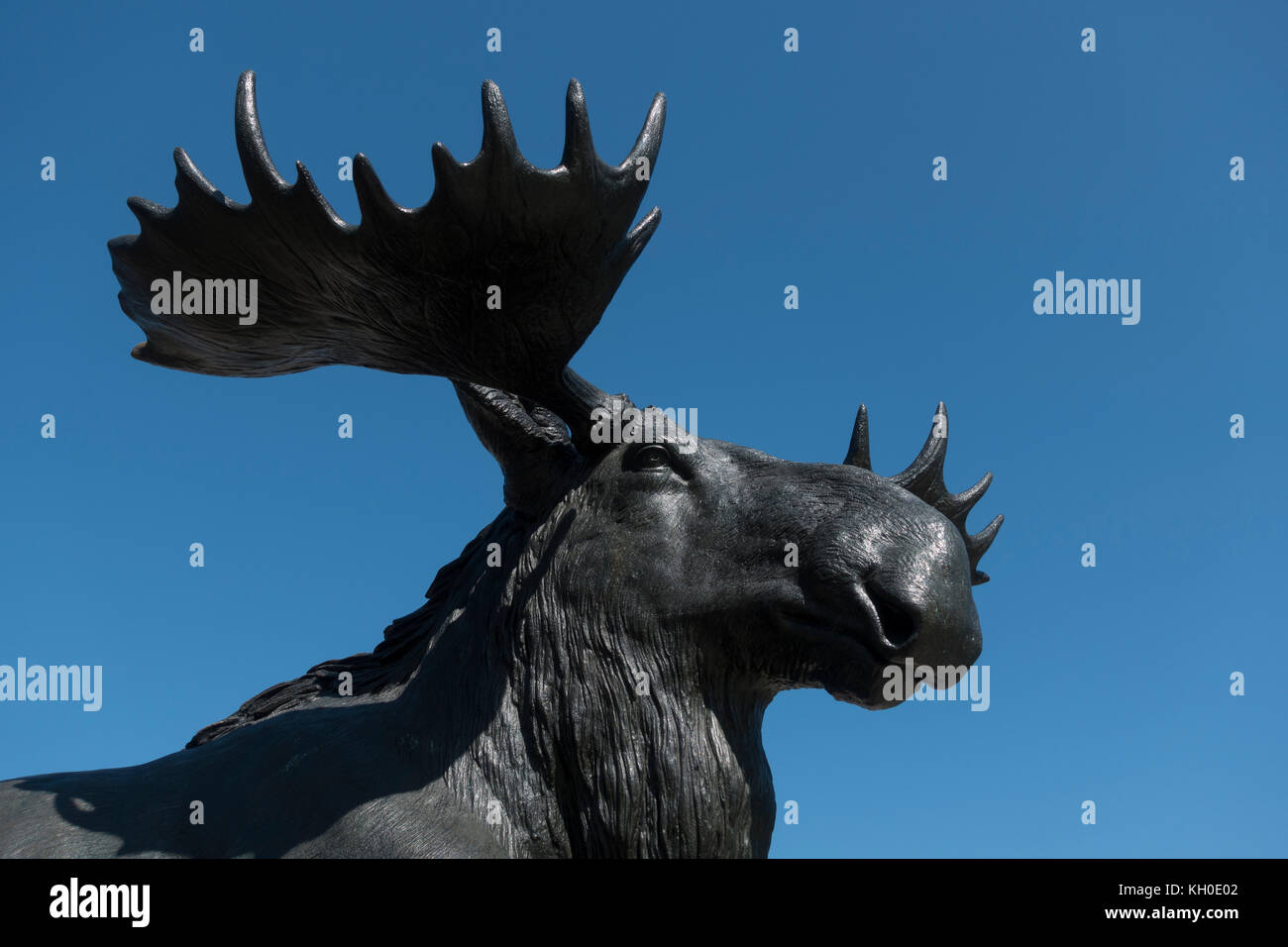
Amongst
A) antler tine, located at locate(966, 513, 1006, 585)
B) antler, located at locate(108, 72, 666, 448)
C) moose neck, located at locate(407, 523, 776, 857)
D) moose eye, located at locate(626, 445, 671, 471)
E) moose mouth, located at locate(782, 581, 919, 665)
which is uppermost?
antler, located at locate(108, 72, 666, 448)

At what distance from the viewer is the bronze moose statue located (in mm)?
4016

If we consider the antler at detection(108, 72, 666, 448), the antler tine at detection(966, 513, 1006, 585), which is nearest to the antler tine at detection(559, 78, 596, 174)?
the antler at detection(108, 72, 666, 448)

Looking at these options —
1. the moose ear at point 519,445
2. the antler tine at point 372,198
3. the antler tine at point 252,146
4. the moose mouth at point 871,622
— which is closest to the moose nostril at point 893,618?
the moose mouth at point 871,622

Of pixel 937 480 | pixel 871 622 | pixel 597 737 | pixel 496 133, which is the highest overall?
pixel 496 133

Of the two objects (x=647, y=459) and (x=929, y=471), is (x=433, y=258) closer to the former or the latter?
(x=647, y=459)

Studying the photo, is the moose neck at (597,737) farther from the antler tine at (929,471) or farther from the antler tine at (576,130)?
the antler tine at (576,130)

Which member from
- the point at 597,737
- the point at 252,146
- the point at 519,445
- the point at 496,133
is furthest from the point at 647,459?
the point at 252,146

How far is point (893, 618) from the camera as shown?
4000 millimetres

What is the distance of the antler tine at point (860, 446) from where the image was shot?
15.7 feet

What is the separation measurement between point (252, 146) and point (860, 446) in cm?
243

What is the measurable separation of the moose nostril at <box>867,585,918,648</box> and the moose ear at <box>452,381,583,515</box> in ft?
4.18

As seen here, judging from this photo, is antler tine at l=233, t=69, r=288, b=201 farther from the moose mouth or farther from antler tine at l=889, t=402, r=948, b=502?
antler tine at l=889, t=402, r=948, b=502
